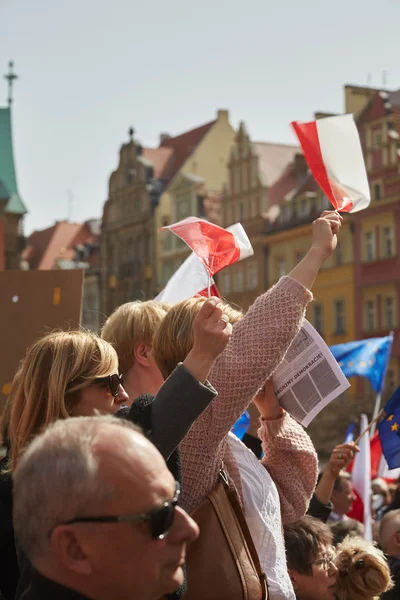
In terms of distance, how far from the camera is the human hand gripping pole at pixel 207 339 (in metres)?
2.81

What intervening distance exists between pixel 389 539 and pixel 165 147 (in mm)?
51407

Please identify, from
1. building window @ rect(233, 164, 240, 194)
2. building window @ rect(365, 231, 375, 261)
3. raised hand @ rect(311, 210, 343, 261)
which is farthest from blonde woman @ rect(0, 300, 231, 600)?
building window @ rect(233, 164, 240, 194)

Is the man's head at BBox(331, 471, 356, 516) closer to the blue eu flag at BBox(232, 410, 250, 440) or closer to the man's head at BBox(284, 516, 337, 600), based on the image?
the blue eu flag at BBox(232, 410, 250, 440)

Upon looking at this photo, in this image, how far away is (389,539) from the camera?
5.52 metres

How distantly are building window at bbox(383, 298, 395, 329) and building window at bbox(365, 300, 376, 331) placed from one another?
1.86ft

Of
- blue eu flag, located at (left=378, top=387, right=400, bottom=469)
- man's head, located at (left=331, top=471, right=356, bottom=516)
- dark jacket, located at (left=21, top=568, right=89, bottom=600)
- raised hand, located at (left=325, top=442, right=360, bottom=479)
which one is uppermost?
dark jacket, located at (left=21, top=568, right=89, bottom=600)

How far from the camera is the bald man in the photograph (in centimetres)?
521

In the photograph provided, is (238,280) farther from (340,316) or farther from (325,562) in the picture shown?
(325,562)

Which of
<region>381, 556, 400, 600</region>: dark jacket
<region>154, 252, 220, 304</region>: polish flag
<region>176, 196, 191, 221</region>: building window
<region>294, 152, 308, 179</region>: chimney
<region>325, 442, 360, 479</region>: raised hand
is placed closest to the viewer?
<region>325, 442, 360, 479</region>: raised hand

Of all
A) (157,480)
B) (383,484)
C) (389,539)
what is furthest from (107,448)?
(383,484)

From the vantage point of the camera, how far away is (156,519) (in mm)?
2117

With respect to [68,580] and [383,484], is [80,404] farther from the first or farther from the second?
[383,484]

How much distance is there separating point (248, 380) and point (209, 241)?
847mm

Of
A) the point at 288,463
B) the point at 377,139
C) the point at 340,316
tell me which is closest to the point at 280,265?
the point at 340,316
